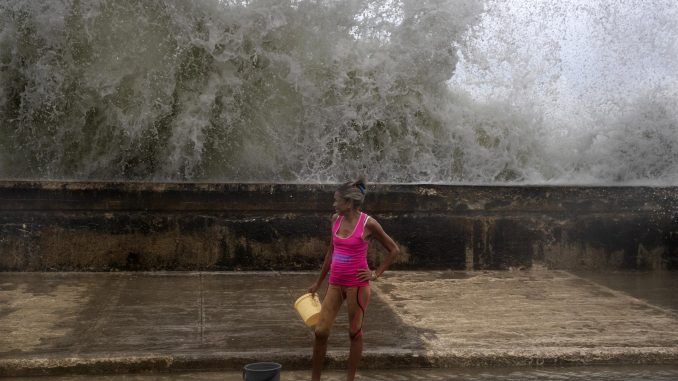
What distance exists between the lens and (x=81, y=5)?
337 inches

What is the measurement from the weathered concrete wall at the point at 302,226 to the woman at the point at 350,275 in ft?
8.65

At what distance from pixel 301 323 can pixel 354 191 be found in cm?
145

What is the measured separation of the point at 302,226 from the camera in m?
7.14

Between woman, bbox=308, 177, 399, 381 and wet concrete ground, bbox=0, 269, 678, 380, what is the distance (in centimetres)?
41

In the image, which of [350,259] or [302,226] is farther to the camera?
[302,226]

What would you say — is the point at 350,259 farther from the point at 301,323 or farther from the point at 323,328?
the point at 301,323

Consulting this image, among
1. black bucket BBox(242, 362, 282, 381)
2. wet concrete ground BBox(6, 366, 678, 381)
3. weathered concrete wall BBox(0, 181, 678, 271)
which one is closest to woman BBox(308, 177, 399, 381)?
wet concrete ground BBox(6, 366, 678, 381)

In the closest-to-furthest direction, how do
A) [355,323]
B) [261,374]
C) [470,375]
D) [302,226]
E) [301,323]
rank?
[261,374] → [355,323] → [470,375] → [301,323] → [302,226]

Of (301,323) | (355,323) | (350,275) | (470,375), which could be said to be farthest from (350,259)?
(301,323)

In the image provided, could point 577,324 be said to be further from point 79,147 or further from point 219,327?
point 79,147

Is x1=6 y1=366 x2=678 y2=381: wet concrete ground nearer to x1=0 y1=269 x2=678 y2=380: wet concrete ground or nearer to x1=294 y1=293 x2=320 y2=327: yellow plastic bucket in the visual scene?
x1=0 y1=269 x2=678 y2=380: wet concrete ground

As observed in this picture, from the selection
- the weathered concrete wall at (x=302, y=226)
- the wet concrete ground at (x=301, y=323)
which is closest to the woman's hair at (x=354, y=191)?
the wet concrete ground at (x=301, y=323)

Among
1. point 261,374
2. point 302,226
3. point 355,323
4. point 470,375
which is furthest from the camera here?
point 302,226

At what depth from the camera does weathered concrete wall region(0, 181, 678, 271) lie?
22.5ft
